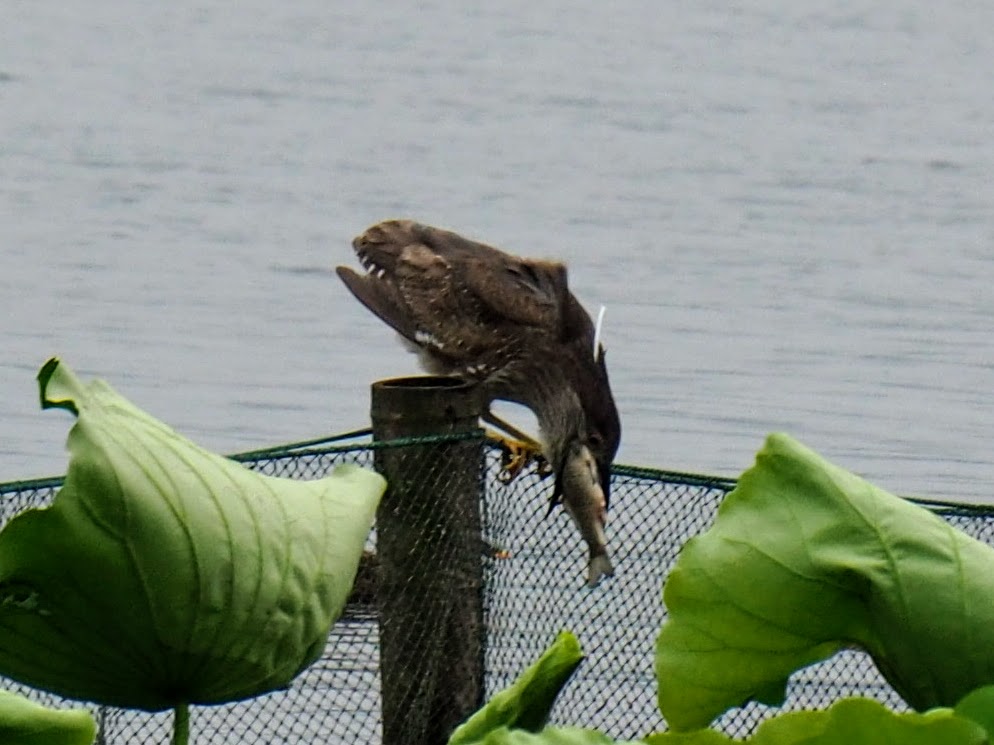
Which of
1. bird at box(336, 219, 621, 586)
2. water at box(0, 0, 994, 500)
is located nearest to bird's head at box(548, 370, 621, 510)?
bird at box(336, 219, 621, 586)

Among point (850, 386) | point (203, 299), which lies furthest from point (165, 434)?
point (203, 299)

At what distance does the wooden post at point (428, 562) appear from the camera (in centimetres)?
440

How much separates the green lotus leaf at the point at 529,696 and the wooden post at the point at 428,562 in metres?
2.63

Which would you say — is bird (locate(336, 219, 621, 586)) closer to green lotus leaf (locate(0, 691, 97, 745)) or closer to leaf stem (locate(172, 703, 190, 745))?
leaf stem (locate(172, 703, 190, 745))

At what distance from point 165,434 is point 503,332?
5519mm

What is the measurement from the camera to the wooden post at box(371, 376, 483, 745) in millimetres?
4402

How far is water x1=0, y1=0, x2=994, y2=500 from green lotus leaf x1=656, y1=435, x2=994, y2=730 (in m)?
7.32

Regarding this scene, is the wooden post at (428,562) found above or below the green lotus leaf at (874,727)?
below

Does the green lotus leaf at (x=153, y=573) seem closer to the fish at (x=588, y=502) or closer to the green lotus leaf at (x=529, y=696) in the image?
the green lotus leaf at (x=529, y=696)

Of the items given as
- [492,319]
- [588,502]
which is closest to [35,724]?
[588,502]

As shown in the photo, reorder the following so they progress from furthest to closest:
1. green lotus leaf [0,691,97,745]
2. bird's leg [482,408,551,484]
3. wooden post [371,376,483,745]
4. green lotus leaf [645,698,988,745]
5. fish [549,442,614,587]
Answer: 1. bird's leg [482,408,551,484]
2. fish [549,442,614,587]
3. wooden post [371,376,483,745]
4. green lotus leaf [0,691,97,745]
5. green lotus leaf [645,698,988,745]

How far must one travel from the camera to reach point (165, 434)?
1732 mm

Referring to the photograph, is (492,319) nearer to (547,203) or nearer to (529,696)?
(529,696)

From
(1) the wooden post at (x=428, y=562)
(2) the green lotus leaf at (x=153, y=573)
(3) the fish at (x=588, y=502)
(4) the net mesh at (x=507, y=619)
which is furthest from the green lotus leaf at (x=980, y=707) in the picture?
(3) the fish at (x=588, y=502)
